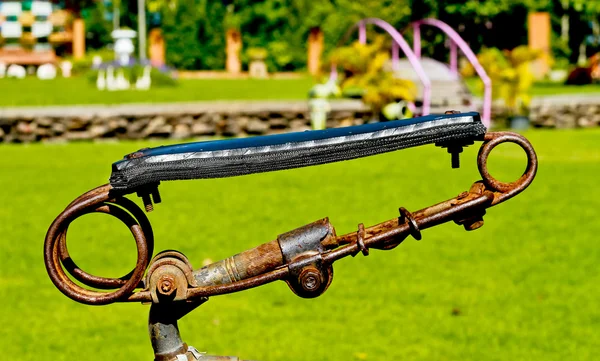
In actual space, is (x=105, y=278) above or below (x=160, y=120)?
above

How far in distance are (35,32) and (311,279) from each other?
3976 centimetres

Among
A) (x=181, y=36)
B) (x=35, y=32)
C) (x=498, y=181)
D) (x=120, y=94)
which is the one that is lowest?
(x=120, y=94)

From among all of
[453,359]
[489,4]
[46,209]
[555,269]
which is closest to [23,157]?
[46,209]

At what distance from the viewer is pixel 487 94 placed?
615 inches

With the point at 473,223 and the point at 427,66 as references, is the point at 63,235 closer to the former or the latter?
the point at 473,223

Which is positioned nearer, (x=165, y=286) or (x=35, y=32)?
(x=165, y=286)

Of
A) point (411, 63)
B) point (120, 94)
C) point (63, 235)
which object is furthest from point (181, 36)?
point (63, 235)

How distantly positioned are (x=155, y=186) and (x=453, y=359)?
3095mm

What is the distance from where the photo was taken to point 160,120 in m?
14.5

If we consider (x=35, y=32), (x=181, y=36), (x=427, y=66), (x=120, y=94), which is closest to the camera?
(x=427, y=66)

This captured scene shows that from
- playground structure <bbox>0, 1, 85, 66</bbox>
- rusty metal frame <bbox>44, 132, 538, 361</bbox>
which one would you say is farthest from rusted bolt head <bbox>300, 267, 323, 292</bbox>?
playground structure <bbox>0, 1, 85, 66</bbox>

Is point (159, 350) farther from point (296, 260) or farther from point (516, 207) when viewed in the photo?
point (516, 207)

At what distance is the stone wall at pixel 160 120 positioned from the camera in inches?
559

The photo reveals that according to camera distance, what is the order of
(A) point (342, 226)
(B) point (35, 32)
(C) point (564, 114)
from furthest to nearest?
(B) point (35, 32) → (C) point (564, 114) → (A) point (342, 226)
